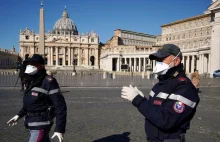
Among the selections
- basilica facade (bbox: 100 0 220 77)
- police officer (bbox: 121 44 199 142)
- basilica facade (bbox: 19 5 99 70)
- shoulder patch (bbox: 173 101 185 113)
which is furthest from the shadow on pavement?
basilica facade (bbox: 19 5 99 70)

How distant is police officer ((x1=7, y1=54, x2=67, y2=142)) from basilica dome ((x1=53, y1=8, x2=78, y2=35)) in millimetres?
104403

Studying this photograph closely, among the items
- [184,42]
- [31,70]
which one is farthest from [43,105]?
[184,42]

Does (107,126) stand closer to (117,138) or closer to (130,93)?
(117,138)

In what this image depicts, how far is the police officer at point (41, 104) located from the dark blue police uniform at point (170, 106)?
131 cm

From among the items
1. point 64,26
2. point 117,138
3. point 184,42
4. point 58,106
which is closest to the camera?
point 58,106

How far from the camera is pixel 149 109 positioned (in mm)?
1909

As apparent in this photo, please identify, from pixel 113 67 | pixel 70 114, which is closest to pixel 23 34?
pixel 113 67

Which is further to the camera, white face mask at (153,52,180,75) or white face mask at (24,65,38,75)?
white face mask at (24,65,38,75)

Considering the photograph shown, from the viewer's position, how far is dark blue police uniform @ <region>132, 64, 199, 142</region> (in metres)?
1.87

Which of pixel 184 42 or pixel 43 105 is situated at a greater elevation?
pixel 184 42

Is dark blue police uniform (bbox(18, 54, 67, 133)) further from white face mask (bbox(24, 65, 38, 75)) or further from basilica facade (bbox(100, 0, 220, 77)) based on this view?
basilica facade (bbox(100, 0, 220, 77))

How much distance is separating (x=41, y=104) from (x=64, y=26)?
108267 mm

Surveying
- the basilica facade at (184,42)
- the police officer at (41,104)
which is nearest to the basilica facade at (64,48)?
the basilica facade at (184,42)

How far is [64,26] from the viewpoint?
347ft
